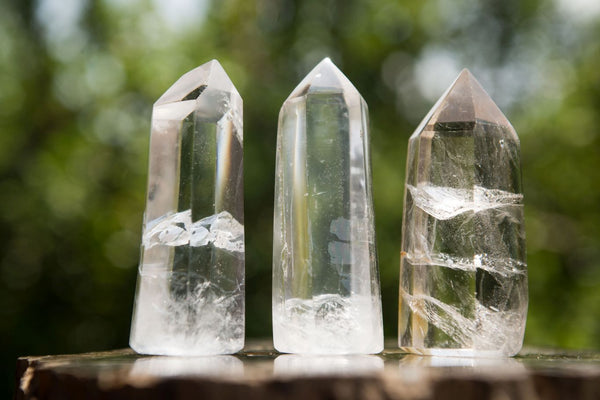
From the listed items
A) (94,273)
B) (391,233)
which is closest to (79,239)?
(94,273)

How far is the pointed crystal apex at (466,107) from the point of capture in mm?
1330

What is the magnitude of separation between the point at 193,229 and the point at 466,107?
68cm

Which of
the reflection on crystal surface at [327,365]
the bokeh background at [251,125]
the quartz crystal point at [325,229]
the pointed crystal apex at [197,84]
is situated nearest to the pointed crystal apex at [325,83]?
the quartz crystal point at [325,229]

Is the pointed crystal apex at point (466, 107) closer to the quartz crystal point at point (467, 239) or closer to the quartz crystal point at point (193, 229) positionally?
the quartz crystal point at point (467, 239)

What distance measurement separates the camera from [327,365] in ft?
3.30

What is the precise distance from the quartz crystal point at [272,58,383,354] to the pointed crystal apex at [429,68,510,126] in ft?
0.61

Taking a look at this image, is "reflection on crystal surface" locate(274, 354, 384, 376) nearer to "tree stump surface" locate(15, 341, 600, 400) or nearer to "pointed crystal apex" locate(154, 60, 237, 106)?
→ "tree stump surface" locate(15, 341, 600, 400)

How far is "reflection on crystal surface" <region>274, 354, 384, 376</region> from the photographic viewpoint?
36.0 inches

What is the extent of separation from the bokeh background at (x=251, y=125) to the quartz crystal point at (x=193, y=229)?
2937mm

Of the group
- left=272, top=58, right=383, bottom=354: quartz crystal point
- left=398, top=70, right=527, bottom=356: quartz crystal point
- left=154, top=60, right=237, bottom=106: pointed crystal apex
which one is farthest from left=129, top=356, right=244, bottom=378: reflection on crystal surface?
left=154, top=60, right=237, bottom=106: pointed crystal apex

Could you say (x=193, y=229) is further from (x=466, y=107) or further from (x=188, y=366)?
(x=466, y=107)

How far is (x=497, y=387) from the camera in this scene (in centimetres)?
90


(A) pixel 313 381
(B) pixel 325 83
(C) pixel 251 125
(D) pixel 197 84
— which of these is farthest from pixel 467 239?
(C) pixel 251 125

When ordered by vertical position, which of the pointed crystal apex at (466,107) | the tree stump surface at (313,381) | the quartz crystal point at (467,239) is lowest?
the tree stump surface at (313,381)
